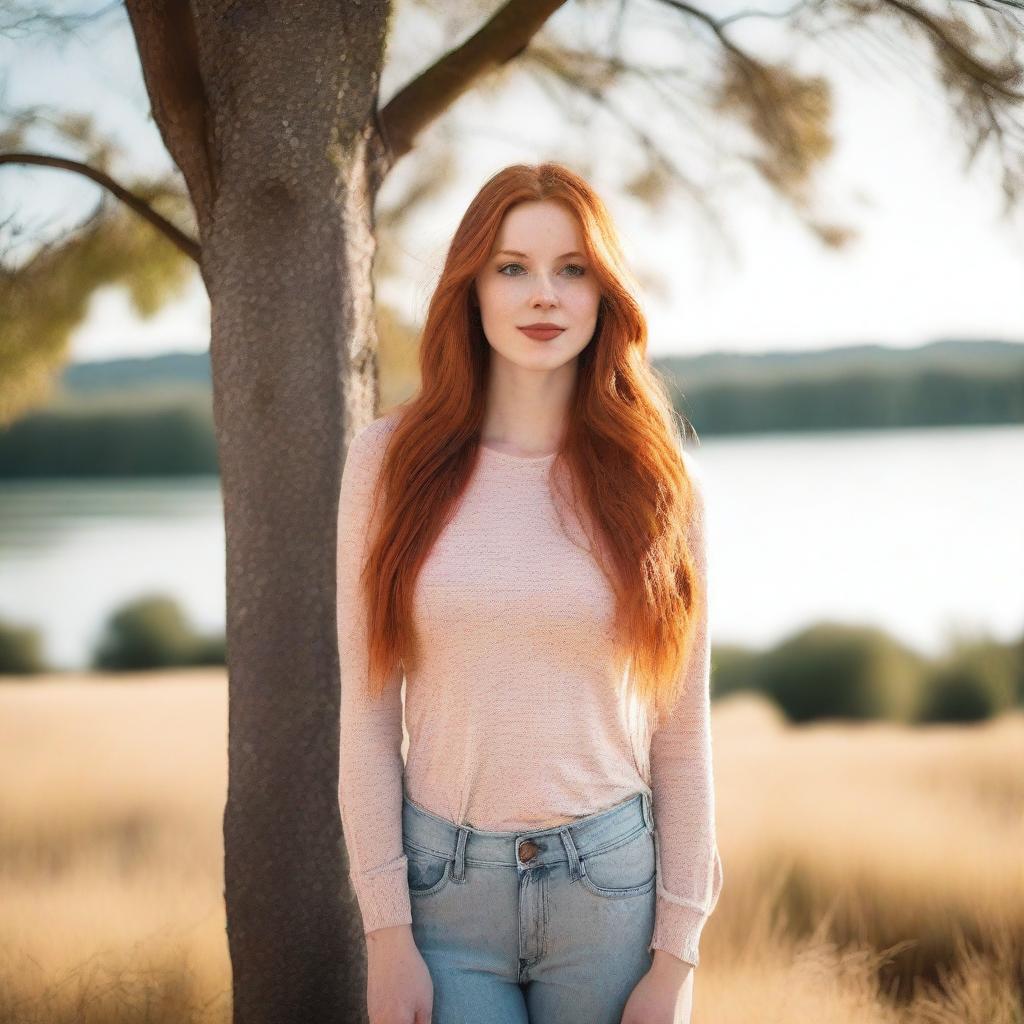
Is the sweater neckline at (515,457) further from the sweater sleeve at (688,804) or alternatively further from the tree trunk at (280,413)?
the tree trunk at (280,413)

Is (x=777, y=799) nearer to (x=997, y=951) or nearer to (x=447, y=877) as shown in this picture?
(x=997, y=951)

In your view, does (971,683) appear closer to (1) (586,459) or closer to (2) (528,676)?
(1) (586,459)

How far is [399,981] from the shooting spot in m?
1.60

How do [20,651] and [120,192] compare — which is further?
[20,651]

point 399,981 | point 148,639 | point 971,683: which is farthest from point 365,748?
point 148,639

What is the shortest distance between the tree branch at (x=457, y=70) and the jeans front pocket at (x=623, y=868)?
156 cm

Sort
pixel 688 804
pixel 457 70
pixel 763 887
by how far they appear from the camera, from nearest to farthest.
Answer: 1. pixel 688 804
2. pixel 457 70
3. pixel 763 887

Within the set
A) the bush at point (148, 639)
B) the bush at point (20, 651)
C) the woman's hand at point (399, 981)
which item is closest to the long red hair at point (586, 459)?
the woman's hand at point (399, 981)

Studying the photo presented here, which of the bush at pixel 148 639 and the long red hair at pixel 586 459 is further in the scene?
the bush at pixel 148 639

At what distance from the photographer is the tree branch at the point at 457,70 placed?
7.94 ft

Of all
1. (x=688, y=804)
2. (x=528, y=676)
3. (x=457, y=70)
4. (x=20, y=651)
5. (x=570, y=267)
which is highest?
(x=457, y=70)

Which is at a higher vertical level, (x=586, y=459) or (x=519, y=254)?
(x=519, y=254)

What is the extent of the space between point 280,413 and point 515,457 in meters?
→ 0.67

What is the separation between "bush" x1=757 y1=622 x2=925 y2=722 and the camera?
736 centimetres
